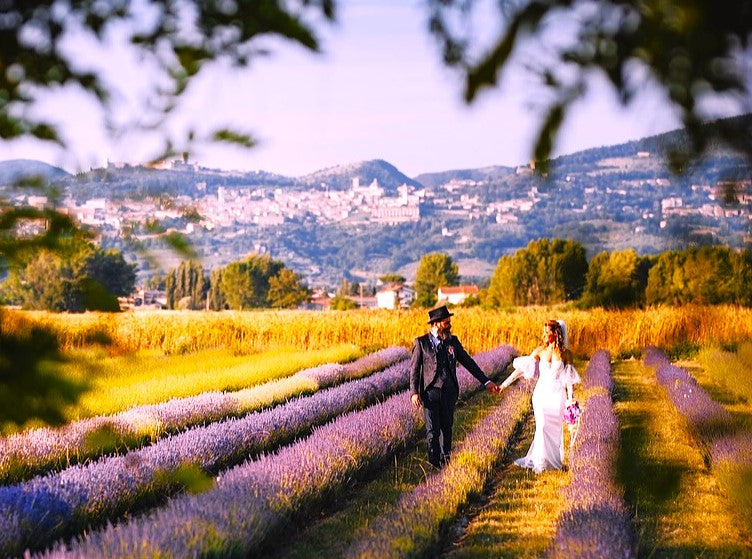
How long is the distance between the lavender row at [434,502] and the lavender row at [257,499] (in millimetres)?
601

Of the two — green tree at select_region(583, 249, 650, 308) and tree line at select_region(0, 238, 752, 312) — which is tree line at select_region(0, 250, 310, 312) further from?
green tree at select_region(583, 249, 650, 308)

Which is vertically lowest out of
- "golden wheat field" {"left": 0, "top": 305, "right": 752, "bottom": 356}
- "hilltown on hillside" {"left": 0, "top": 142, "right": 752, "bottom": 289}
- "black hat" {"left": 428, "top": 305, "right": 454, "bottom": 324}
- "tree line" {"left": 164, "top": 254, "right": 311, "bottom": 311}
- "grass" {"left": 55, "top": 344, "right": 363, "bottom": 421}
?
"tree line" {"left": 164, "top": 254, "right": 311, "bottom": 311}

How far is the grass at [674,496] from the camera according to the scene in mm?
6137

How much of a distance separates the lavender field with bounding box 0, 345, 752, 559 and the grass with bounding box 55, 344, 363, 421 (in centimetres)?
36

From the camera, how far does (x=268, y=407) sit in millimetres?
12391

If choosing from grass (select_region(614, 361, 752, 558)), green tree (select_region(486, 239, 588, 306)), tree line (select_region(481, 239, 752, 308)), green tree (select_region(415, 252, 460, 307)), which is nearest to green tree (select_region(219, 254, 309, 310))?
green tree (select_region(415, 252, 460, 307))

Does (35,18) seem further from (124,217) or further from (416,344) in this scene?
(416,344)

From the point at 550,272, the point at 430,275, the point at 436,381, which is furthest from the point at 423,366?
the point at 430,275

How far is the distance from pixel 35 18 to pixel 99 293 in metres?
0.59

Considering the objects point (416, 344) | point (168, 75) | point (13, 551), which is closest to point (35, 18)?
point (168, 75)

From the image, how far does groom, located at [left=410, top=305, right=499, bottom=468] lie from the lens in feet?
27.1

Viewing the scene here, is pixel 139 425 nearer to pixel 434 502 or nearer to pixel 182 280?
pixel 434 502

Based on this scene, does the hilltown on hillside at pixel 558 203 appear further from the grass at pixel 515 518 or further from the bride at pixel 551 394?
the bride at pixel 551 394

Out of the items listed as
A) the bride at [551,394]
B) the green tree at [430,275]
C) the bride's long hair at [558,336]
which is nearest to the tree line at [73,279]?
the bride's long hair at [558,336]
